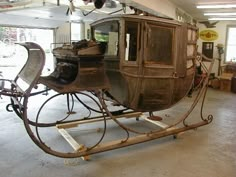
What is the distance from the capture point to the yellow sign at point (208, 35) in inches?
401

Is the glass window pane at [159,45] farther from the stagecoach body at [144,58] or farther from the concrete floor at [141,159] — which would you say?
the concrete floor at [141,159]

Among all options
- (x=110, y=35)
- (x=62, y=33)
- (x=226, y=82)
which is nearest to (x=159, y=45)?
(x=110, y=35)

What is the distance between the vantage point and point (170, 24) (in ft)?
11.4

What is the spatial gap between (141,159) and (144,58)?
4.34 feet

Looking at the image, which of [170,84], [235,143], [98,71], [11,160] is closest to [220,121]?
[235,143]

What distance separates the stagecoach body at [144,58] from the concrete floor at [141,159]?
665 millimetres

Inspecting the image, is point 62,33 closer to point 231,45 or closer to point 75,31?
point 75,31

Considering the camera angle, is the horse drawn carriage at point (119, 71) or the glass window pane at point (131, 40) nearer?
the horse drawn carriage at point (119, 71)

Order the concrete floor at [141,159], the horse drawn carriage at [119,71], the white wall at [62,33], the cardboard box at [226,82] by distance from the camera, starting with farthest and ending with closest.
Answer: the cardboard box at [226,82]
the white wall at [62,33]
the concrete floor at [141,159]
the horse drawn carriage at [119,71]

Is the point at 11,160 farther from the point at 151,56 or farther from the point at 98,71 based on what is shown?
the point at 151,56

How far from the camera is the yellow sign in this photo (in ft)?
33.4

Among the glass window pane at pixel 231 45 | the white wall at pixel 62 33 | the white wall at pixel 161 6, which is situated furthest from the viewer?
the glass window pane at pixel 231 45

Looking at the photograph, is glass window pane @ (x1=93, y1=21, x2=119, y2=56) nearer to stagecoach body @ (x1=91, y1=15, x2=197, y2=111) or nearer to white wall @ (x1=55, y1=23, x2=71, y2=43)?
stagecoach body @ (x1=91, y1=15, x2=197, y2=111)

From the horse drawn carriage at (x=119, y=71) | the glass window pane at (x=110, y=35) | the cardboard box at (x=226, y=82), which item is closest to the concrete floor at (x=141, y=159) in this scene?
the horse drawn carriage at (x=119, y=71)
